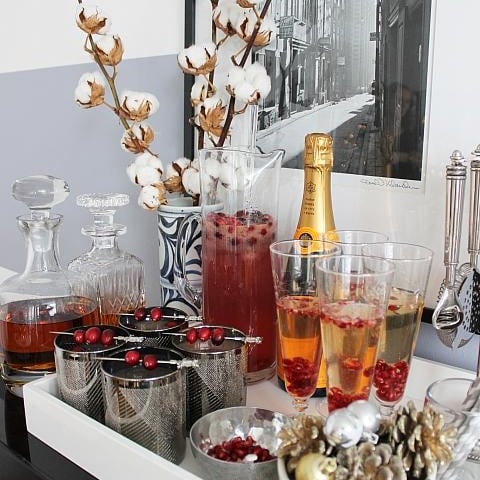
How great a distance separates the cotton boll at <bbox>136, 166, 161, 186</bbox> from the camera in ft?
3.15

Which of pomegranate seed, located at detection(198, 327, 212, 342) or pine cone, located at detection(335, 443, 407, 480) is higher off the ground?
pomegranate seed, located at detection(198, 327, 212, 342)

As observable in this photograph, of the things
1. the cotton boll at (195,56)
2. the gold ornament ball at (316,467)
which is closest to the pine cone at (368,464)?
the gold ornament ball at (316,467)

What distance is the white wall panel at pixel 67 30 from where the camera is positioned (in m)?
1.15

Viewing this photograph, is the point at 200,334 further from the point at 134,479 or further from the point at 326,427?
the point at 326,427

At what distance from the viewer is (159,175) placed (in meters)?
0.97

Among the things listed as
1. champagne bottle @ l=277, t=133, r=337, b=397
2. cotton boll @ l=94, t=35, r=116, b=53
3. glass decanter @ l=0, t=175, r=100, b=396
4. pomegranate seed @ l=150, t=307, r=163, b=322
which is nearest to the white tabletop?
champagne bottle @ l=277, t=133, r=337, b=397

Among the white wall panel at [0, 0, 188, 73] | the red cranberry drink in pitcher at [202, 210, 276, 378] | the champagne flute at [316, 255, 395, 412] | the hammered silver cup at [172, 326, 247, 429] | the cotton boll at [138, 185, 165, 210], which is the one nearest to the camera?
the champagne flute at [316, 255, 395, 412]

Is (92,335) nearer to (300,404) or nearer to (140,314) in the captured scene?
(140,314)

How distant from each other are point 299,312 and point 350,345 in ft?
0.33

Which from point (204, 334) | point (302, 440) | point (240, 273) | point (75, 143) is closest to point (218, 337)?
point (204, 334)

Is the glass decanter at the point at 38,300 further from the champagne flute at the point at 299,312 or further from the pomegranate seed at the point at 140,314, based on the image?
the champagne flute at the point at 299,312

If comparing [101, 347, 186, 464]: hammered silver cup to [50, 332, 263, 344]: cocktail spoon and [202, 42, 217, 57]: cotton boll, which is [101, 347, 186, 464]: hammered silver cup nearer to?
[50, 332, 263, 344]: cocktail spoon

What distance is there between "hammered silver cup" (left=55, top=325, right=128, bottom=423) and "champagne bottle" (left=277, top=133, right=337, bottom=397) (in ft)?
0.69

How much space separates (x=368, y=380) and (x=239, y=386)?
162mm
